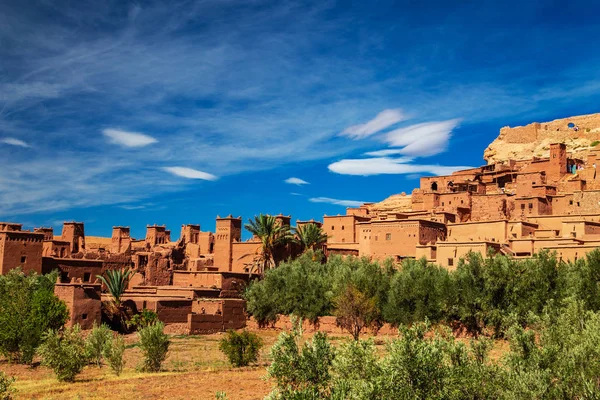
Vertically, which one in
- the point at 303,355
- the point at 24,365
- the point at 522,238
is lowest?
the point at 24,365

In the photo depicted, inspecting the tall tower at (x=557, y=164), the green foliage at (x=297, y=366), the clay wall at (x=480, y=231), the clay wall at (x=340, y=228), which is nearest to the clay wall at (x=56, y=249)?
the clay wall at (x=340, y=228)

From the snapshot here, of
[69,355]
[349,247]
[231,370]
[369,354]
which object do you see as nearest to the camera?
[369,354]

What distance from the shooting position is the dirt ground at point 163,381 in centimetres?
1738

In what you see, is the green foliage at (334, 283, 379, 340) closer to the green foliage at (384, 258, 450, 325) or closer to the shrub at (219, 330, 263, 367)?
the green foliage at (384, 258, 450, 325)

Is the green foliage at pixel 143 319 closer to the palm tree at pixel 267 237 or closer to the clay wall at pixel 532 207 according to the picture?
the palm tree at pixel 267 237

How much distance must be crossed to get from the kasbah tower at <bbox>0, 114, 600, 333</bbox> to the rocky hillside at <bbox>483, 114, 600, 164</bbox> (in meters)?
6.06

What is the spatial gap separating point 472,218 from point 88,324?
2725 cm

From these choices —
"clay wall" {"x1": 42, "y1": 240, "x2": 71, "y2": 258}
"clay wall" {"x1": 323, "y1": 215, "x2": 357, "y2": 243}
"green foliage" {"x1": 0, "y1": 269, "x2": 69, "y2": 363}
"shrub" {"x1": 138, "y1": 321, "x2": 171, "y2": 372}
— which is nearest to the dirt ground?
"shrub" {"x1": 138, "y1": 321, "x2": 171, "y2": 372}

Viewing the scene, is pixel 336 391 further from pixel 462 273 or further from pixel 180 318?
pixel 180 318

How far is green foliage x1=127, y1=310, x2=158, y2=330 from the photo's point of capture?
102 ft

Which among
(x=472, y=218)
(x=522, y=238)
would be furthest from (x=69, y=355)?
(x=472, y=218)

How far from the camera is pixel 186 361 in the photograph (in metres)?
24.0

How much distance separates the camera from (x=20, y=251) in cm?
3606

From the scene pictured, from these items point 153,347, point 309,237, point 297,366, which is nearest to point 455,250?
point 309,237
